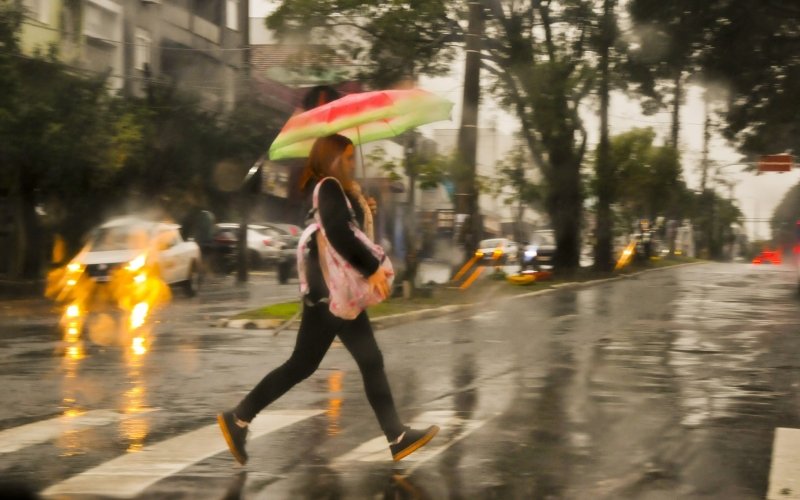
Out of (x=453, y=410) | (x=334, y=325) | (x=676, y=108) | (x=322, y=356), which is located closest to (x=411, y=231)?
(x=453, y=410)

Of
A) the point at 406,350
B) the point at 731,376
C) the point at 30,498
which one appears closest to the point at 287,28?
the point at 406,350

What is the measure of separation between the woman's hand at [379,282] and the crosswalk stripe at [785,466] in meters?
2.13

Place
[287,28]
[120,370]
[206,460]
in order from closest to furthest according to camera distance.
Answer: [206,460] → [120,370] → [287,28]

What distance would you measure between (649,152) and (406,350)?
30388mm

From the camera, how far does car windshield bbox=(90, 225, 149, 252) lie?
76.0 ft

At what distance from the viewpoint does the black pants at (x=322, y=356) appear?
22.3 ft

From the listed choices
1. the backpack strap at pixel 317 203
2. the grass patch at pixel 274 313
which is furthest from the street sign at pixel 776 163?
the backpack strap at pixel 317 203

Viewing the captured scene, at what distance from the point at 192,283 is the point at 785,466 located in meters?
18.9

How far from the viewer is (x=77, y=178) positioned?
27344mm

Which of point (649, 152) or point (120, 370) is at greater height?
point (649, 152)

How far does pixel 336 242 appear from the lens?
21.5ft

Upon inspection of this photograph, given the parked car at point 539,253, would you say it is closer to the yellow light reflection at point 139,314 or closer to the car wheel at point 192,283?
the car wheel at point 192,283

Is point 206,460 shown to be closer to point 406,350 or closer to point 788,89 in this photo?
point 406,350

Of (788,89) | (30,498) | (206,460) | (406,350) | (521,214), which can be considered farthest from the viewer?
(521,214)
